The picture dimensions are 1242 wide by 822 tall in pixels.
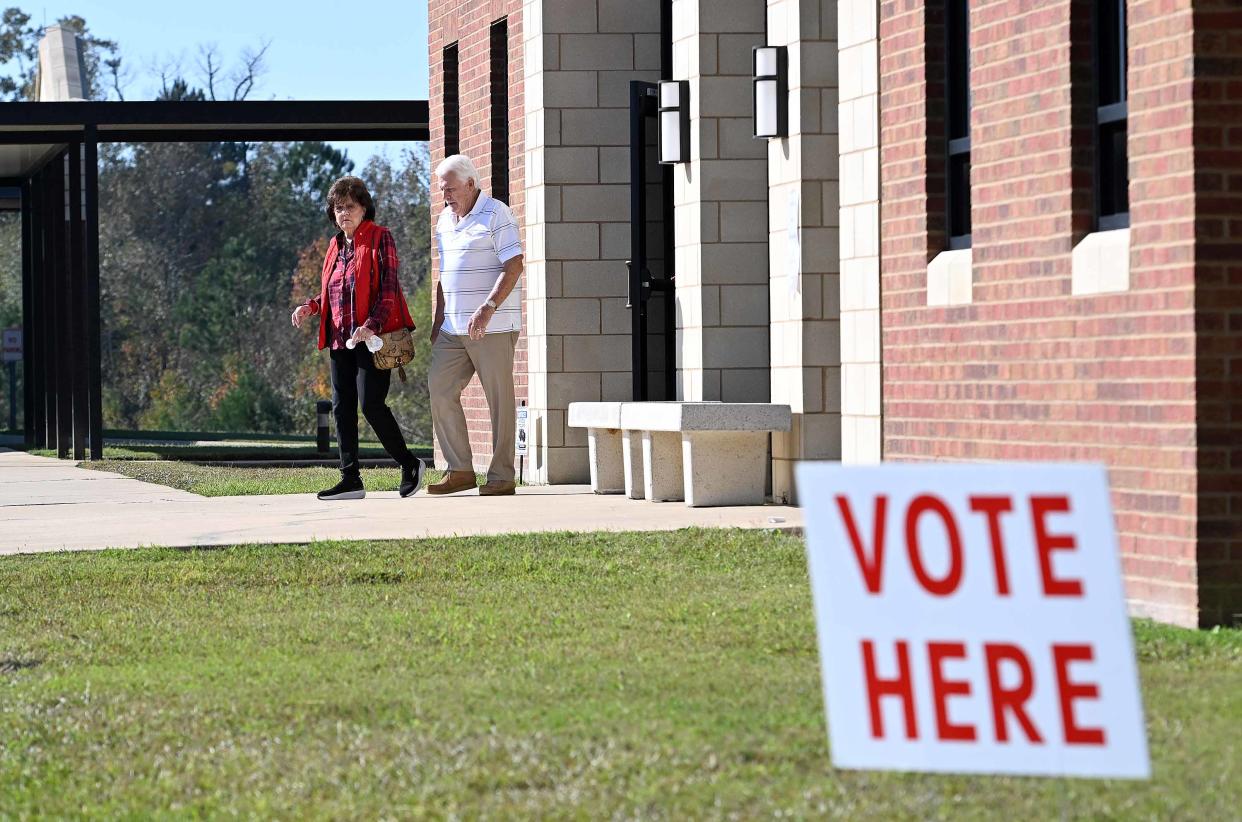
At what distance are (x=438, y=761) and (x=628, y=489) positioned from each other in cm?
833

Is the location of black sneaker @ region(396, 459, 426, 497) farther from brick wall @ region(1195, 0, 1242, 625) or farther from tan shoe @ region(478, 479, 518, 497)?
brick wall @ region(1195, 0, 1242, 625)

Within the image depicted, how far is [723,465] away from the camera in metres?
12.7

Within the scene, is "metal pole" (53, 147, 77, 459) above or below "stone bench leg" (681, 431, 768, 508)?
above

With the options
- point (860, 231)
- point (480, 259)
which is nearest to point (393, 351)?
point (480, 259)

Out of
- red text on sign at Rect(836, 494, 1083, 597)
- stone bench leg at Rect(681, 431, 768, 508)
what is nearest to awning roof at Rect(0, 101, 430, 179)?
stone bench leg at Rect(681, 431, 768, 508)

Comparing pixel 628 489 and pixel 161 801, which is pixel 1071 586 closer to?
pixel 161 801

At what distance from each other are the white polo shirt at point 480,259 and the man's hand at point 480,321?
0.59 feet

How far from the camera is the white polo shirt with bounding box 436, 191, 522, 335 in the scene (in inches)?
525

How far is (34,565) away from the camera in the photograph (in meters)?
10.1

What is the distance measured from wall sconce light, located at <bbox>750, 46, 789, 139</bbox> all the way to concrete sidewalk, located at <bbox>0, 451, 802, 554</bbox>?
2.27 metres

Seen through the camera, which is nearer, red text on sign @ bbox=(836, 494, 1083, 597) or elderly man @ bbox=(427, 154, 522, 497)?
red text on sign @ bbox=(836, 494, 1083, 597)

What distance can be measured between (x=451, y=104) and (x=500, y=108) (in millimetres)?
1561

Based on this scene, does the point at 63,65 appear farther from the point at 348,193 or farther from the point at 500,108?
the point at 348,193

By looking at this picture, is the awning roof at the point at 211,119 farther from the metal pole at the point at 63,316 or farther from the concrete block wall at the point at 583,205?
the concrete block wall at the point at 583,205
